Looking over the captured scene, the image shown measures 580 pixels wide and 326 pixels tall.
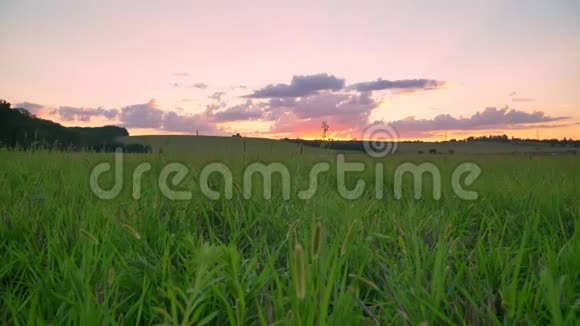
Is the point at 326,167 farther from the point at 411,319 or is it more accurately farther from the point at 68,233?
the point at 411,319

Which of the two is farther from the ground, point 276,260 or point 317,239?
point 317,239

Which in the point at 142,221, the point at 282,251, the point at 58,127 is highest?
the point at 58,127

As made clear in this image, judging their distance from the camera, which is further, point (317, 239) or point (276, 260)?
point (276, 260)

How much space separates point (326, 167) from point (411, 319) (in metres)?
4.04

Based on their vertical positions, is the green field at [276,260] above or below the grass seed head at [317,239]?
below

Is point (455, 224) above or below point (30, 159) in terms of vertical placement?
below

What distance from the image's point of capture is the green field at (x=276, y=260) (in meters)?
1.27

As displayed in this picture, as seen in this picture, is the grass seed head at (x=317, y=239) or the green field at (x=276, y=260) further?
the green field at (x=276, y=260)

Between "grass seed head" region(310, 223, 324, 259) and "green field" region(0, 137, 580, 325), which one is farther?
"green field" region(0, 137, 580, 325)

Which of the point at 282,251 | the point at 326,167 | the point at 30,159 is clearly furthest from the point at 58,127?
the point at 282,251

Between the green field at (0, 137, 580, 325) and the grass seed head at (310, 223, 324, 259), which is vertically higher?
the grass seed head at (310, 223, 324, 259)

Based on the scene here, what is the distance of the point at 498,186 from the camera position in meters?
4.44

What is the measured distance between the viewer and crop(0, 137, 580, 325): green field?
1.27 meters

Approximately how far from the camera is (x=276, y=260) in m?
2.14
